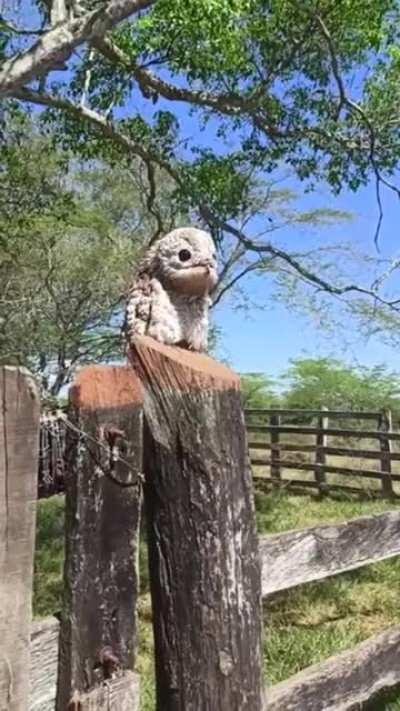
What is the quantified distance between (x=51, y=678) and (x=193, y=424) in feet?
2.06

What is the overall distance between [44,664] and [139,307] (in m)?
1.07

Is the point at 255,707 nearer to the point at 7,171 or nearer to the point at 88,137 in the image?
the point at 88,137

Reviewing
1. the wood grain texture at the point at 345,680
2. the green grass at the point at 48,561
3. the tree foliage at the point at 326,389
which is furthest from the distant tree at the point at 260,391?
the wood grain texture at the point at 345,680

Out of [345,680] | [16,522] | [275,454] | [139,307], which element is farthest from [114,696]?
[275,454]

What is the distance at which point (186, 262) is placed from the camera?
2.20 m

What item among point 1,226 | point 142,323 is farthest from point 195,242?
point 1,226

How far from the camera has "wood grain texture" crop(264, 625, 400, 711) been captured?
2.55 metres

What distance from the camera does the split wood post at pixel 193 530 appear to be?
1.77m

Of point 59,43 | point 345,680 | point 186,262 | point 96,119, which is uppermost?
point 96,119

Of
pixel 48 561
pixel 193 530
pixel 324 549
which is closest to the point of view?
pixel 193 530

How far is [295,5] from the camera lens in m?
7.14

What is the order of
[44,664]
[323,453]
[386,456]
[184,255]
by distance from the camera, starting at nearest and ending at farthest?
1. [44,664]
2. [184,255]
3. [386,456]
4. [323,453]

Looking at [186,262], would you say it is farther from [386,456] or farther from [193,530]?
[386,456]

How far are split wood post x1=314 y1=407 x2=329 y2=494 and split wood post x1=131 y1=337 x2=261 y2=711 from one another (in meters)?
10.0
